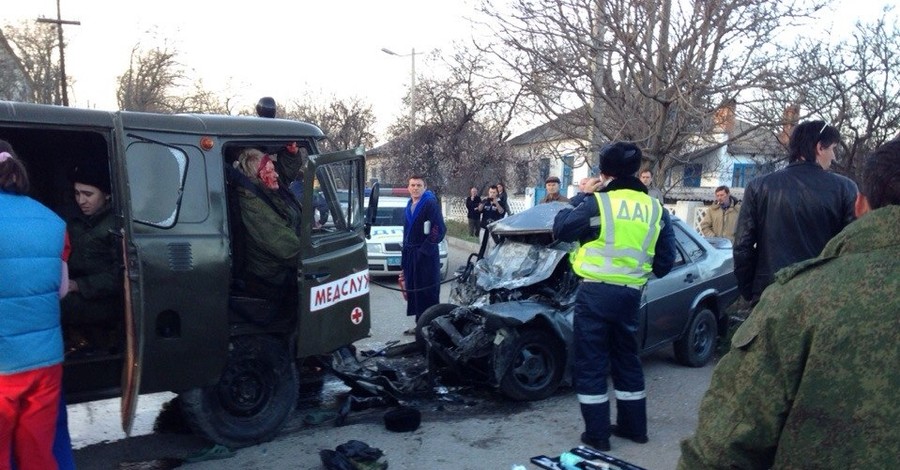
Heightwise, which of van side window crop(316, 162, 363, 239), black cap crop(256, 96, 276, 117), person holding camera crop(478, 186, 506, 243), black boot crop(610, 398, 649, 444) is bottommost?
black boot crop(610, 398, 649, 444)

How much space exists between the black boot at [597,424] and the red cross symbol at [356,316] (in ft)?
6.05

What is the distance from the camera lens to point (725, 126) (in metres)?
14.0

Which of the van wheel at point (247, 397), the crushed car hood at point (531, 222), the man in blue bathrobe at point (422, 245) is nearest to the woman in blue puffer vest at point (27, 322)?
the van wheel at point (247, 397)

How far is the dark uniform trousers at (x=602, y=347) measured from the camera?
477cm

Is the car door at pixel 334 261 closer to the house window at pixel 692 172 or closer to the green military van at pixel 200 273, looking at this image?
the green military van at pixel 200 273

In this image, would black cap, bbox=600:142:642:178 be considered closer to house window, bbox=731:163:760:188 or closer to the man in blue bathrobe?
the man in blue bathrobe

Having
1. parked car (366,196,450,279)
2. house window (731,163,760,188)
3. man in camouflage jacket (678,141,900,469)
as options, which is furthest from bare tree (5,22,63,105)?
man in camouflage jacket (678,141,900,469)

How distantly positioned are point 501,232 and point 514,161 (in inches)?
837

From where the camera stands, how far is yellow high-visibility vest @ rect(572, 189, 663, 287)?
4.74m

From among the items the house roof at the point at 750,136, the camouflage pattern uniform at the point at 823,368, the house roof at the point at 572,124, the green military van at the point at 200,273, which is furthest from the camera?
the house roof at the point at 572,124

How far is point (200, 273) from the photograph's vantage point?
15.3 feet

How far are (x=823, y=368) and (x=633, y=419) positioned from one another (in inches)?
145

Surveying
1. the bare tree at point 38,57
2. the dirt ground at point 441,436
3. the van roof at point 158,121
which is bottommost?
the dirt ground at point 441,436

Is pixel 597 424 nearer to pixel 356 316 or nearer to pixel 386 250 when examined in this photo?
pixel 356 316
